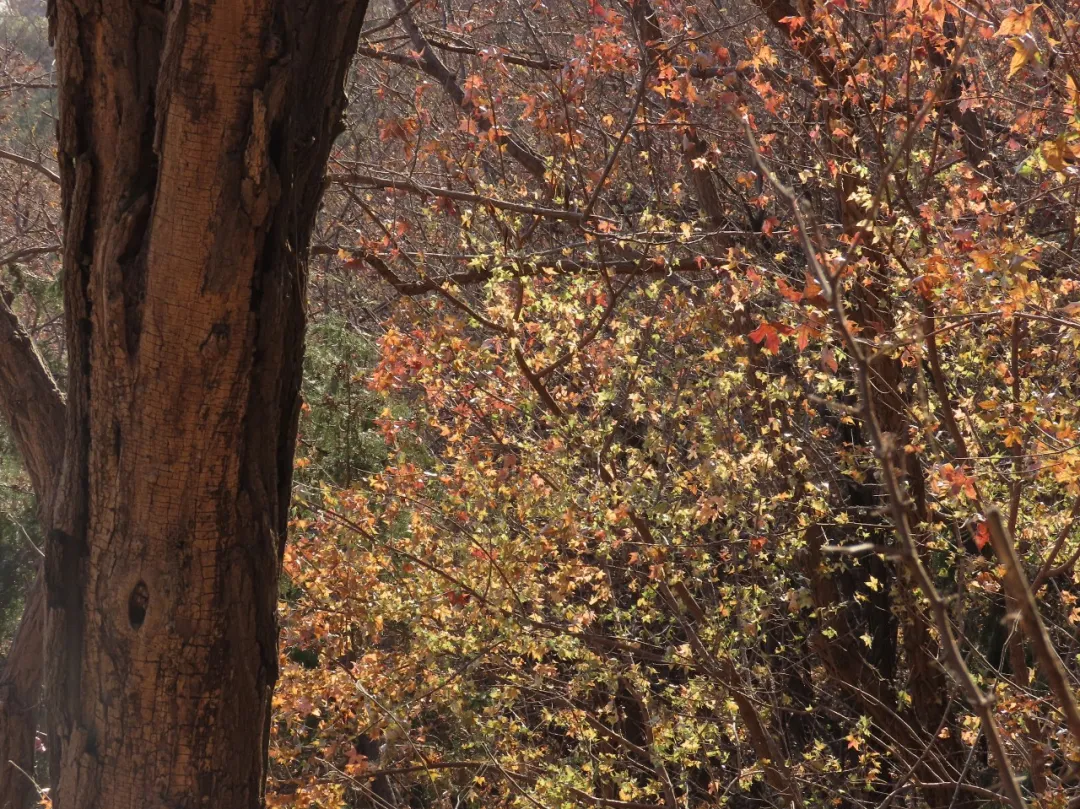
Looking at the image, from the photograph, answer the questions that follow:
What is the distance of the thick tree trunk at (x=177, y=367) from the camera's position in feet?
7.28

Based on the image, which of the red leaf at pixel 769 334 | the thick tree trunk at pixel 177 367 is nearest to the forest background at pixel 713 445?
the red leaf at pixel 769 334

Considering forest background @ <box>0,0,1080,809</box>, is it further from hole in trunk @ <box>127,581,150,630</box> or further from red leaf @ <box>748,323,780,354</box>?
hole in trunk @ <box>127,581,150,630</box>

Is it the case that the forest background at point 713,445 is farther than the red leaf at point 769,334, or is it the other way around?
the forest background at point 713,445

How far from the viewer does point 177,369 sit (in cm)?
229

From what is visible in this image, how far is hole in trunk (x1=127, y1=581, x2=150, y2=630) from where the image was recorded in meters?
2.36

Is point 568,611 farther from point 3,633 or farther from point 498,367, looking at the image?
point 3,633

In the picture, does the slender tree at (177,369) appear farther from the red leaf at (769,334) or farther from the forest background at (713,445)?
the red leaf at (769,334)

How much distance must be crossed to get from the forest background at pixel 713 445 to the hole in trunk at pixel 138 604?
1611mm

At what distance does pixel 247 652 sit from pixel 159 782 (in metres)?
0.32

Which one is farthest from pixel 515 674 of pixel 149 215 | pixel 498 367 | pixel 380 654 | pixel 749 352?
pixel 149 215

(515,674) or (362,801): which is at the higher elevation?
(515,674)

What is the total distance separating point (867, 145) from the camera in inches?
252

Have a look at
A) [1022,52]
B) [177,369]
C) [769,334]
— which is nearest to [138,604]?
[177,369]

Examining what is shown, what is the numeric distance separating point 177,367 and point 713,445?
8.15 feet
